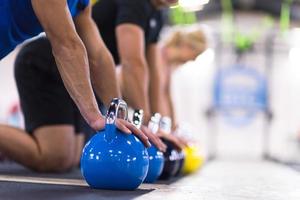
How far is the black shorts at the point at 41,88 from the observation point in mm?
2381

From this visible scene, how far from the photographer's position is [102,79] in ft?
6.08

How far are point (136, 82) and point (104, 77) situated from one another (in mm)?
482

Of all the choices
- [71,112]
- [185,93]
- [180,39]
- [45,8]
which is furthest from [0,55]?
[185,93]

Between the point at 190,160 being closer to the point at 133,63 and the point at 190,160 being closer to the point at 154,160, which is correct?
the point at 133,63

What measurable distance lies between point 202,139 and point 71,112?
650 cm

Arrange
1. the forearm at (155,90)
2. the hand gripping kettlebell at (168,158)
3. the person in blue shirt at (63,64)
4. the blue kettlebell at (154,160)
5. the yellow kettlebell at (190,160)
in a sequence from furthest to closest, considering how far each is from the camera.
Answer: the forearm at (155,90)
the yellow kettlebell at (190,160)
the hand gripping kettlebell at (168,158)
the blue kettlebell at (154,160)
the person in blue shirt at (63,64)

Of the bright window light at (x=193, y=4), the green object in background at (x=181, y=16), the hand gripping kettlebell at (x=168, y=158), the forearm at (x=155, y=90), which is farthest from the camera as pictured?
the bright window light at (x=193, y=4)

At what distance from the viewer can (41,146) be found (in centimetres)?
237

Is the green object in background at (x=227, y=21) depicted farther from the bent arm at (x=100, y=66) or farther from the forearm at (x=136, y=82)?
the bent arm at (x=100, y=66)

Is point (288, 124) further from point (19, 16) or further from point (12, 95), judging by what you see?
point (19, 16)

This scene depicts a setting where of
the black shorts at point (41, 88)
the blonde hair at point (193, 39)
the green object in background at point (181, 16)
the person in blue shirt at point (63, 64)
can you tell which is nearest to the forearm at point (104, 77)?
the person in blue shirt at point (63, 64)

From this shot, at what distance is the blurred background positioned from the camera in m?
8.70

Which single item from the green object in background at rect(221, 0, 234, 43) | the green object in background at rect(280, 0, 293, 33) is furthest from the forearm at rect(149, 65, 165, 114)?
the green object in background at rect(221, 0, 234, 43)

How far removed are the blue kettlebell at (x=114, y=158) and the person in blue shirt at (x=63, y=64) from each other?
3cm
